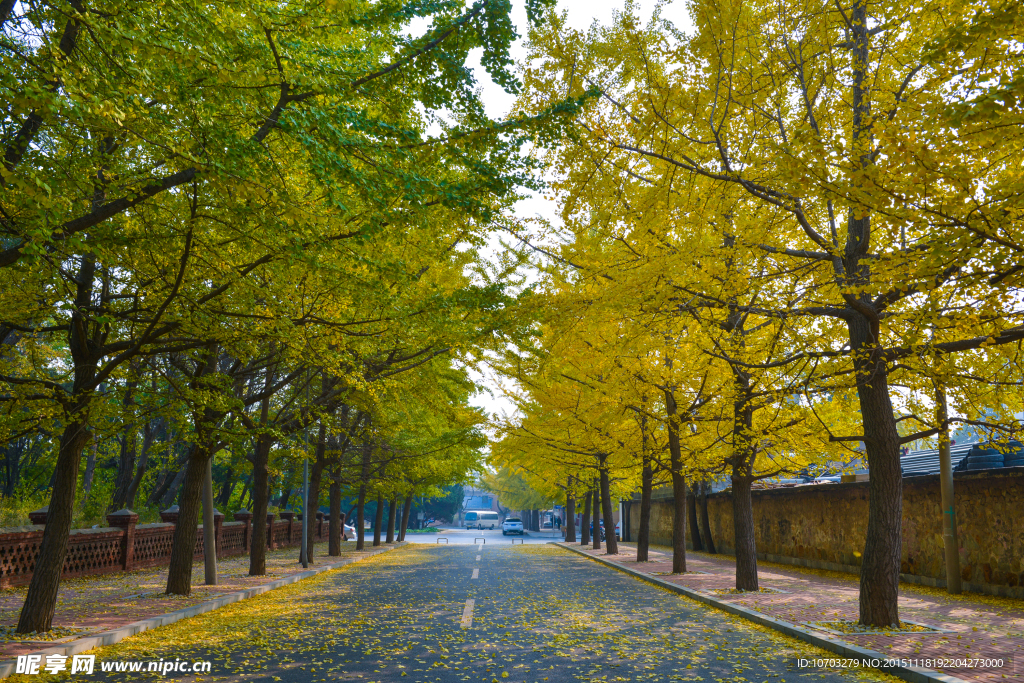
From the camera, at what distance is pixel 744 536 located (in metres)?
13.8

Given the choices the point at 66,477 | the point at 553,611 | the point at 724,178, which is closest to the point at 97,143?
the point at 66,477

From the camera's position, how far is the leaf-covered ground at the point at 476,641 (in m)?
6.92

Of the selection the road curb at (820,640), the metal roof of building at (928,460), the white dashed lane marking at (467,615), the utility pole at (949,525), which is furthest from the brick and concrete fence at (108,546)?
the metal roof of building at (928,460)

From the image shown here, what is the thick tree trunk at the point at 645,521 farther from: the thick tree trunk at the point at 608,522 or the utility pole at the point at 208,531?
the utility pole at the point at 208,531

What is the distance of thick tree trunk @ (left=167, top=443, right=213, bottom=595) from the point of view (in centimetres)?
1284

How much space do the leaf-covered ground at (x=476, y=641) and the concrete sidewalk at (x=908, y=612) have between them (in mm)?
780

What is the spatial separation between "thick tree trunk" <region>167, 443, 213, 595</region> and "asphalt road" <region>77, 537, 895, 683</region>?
1.36 metres

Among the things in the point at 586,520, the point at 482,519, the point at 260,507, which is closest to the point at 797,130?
the point at 260,507

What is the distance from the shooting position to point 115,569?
18.1 m

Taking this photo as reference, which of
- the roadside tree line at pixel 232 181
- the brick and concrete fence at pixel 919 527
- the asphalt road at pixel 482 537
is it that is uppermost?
the roadside tree line at pixel 232 181

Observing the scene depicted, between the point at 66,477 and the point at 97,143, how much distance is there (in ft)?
15.8

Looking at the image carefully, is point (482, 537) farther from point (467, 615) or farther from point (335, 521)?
point (467, 615)

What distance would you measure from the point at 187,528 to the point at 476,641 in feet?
24.9

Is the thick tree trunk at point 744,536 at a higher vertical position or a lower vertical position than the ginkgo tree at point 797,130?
lower
